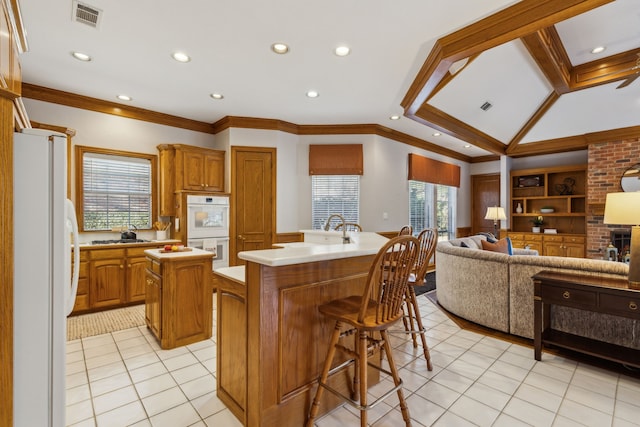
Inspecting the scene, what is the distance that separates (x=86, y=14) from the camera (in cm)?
243

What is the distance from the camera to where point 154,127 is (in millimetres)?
4707

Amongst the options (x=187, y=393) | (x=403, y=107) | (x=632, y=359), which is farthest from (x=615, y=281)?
(x=187, y=393)

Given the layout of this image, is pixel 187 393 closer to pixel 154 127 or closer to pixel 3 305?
pixel 3 305

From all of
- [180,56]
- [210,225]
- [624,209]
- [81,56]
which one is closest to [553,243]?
[624,209]

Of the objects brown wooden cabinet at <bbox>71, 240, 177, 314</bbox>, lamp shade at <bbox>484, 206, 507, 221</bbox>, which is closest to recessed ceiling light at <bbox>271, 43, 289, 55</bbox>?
brown wooden cabinet at <bbox>71, 240, 177, 314</bbox>

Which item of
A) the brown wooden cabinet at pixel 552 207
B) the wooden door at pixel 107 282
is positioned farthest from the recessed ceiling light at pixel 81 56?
the brown wooden cabinet at pixel 552 207

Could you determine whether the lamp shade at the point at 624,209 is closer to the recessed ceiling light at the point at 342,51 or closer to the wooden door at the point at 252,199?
the recessed ceiling light at the point at 342,51

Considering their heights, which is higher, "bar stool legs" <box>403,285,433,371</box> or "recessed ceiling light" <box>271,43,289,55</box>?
"recessed ceiling light" <box>271,43,289,55</box>

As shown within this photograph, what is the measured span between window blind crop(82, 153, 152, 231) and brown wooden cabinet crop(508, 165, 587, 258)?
7343mm

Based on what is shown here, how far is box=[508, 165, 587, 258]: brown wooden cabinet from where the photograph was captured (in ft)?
20.7

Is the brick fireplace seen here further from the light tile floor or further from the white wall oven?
the white wall oven

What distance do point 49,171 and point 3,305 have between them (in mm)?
562

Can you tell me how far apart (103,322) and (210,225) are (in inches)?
70.5

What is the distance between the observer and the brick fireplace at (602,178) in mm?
5500
